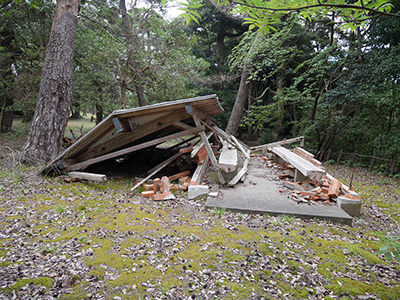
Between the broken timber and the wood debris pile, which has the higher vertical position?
the broken timber

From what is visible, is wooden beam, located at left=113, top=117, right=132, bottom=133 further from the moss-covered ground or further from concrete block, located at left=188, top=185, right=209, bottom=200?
concrete block, located at left=188, top=185, right=209, bottom=200

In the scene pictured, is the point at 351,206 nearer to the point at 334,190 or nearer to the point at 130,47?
the point at 334,190

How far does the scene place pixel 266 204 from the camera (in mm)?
4359

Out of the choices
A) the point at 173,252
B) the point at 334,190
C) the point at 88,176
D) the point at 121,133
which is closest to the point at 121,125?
the point at 121,133

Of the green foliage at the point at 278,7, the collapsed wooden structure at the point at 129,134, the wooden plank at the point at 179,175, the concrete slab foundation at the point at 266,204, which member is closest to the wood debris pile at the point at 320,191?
the concrete slab foundation at the point at 266,204

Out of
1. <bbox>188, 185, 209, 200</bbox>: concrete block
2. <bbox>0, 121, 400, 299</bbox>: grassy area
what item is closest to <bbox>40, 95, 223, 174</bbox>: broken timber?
<bbox>0, 121, 400, 299</bbox>: grassy area

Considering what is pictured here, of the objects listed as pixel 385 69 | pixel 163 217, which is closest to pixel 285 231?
pixel 163 217

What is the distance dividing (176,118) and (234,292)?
402cm

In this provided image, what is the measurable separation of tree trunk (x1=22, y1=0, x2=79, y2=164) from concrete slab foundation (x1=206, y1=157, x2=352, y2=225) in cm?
465

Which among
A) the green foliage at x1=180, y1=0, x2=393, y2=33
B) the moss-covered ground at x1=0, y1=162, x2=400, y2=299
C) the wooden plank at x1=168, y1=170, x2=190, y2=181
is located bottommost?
the moss-covered ground at x1=0, y1=162, x2=400, y2=299

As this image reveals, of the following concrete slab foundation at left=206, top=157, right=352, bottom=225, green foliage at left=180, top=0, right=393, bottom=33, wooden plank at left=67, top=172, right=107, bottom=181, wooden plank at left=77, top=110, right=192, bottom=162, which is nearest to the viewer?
green foliage at left=180, top=0, right=393, bottom=33

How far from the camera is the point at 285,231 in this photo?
3.54 m

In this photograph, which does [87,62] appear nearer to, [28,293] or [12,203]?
[12,203]

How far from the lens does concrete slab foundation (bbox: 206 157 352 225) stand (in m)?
4.05
